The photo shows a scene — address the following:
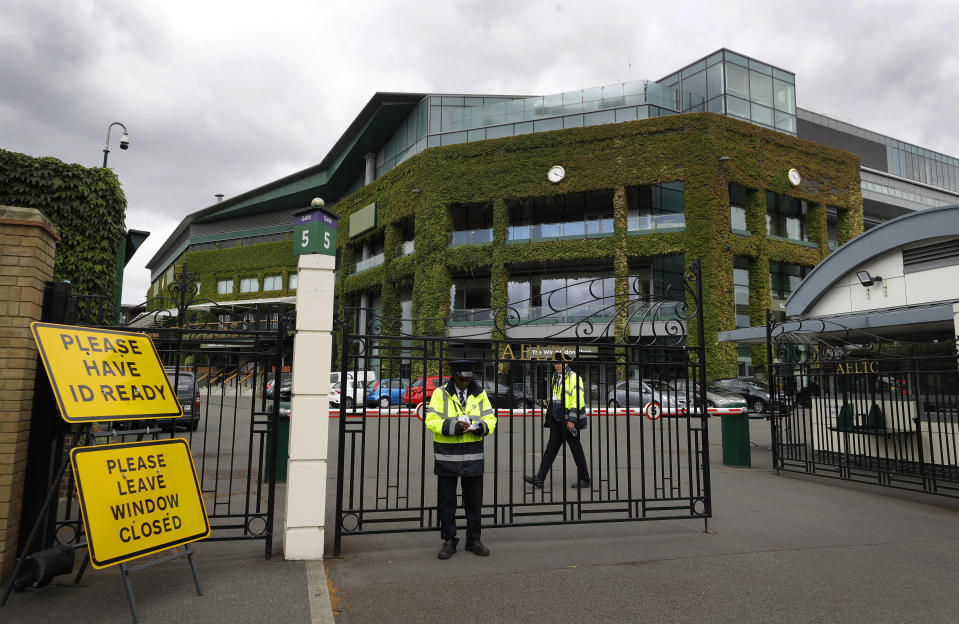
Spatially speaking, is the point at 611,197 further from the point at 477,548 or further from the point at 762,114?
the point at 477,548

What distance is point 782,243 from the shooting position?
107ft

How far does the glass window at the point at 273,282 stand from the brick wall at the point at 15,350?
164 ft

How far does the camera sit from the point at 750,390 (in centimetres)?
2323

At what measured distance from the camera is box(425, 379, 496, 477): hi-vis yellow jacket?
551 centimetres

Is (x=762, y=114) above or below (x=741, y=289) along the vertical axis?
above

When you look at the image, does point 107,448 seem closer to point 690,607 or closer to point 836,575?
point 690,607

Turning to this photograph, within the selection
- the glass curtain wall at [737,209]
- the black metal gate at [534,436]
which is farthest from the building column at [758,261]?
the black metal gate at [534,436]

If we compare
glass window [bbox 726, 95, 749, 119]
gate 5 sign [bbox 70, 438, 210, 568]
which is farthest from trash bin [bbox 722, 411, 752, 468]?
glass window [bbox 726, 95, 749, 119]

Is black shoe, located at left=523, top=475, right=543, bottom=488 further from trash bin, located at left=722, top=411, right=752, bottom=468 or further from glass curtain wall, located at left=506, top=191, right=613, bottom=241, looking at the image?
glass curtain wall, located at left=506, top=191, right=613, bottom=241

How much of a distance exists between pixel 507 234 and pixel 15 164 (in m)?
25.9

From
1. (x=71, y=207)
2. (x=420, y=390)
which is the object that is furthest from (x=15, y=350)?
(x=420, y=390)

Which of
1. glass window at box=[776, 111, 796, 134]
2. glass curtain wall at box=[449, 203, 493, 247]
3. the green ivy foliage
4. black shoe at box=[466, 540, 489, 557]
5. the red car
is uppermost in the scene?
glass window at box=[776, 111, 796, 134]

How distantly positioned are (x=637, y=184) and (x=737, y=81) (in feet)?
30.7

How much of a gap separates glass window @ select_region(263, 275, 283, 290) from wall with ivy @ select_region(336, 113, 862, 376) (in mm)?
20579
